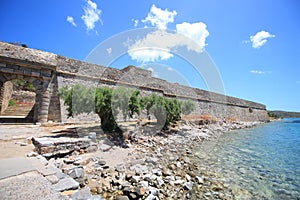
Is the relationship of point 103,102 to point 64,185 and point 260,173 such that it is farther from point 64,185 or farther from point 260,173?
point 260,173

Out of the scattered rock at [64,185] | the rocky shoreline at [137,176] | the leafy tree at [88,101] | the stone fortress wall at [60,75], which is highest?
the stone fortress wall at [60,75]

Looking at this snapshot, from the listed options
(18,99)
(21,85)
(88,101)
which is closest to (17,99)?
(18,99)

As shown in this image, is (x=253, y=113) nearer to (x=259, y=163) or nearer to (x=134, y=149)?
(x=259, y=163)

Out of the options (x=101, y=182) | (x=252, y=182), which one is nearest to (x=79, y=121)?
(x=101, y=182)

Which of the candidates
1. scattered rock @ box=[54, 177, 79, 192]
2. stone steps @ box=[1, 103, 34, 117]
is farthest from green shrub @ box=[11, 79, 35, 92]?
scattered rock @ box=[54, 177, 79, 192]

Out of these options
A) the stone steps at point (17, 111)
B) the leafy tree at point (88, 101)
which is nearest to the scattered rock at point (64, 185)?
the leafy tree at point (88, 101)

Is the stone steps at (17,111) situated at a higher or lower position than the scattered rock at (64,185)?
higher

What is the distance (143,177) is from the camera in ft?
11.7

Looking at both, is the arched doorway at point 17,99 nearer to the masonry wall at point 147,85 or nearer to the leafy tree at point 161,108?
the masonry wall at point 147,85

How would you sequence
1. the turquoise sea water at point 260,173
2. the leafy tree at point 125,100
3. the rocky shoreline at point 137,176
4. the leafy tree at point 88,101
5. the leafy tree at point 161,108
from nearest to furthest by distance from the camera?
1. the rocky shoreline at point 137,176
2. the turquoise sea water at point 260,173
3. the leafy tree at point 88,101
4. the leafy tree at point 125,100
5. the leafy tree at point 161,108

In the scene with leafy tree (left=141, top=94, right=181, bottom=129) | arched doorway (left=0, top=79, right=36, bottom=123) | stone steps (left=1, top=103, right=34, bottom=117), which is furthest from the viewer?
stone steps (left=1, top=103, right=34, bottom=117)

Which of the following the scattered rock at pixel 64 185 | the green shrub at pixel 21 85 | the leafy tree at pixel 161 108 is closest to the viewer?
the scattered rock at pixel 64 185

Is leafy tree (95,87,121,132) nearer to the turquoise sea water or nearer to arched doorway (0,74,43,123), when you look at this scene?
the turquoise sea water

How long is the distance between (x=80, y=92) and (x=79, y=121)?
418cm
